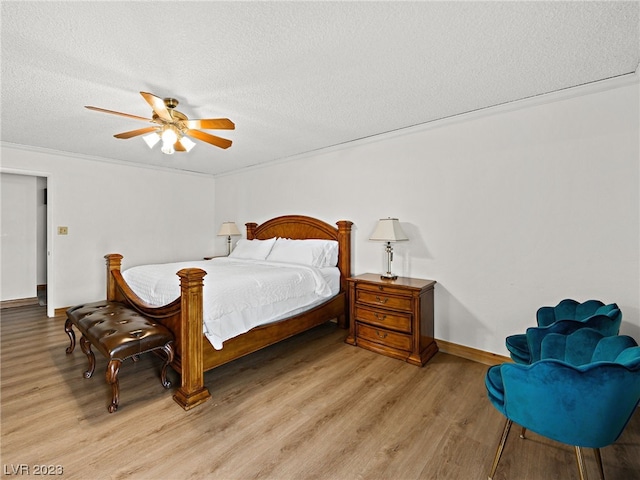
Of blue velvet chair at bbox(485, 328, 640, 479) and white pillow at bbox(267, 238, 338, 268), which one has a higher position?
white pillow at bbox(267, 238, 338, 268)

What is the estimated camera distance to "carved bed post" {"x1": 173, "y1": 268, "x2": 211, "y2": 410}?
2102 millimetres

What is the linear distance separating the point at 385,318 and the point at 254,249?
2.24 m

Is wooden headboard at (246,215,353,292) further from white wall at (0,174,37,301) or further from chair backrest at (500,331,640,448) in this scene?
white wall at (0,174,37,301)

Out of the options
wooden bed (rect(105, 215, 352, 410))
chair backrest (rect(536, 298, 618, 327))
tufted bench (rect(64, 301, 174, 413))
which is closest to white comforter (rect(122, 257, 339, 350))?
wooden bed (rect(105, 215, 352, 410))

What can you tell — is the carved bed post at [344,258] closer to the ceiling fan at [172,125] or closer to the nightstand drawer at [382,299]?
the nightstand drawer at [382,299]

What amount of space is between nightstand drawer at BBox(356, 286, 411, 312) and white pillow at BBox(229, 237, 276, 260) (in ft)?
5.28

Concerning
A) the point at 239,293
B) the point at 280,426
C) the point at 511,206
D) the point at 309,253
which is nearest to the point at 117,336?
the point at 239,293

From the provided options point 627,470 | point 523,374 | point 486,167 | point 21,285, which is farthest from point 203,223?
point 627,470

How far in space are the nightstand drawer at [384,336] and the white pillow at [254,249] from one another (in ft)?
5.70

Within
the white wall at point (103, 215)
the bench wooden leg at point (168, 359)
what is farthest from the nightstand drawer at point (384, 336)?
the white wall at point (103, 215)

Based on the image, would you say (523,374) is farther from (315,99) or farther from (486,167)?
(315,99)

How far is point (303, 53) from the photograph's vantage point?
1.92m

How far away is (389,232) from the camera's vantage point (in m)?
3.14

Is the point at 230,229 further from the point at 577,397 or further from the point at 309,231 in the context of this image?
the point at 577,397
